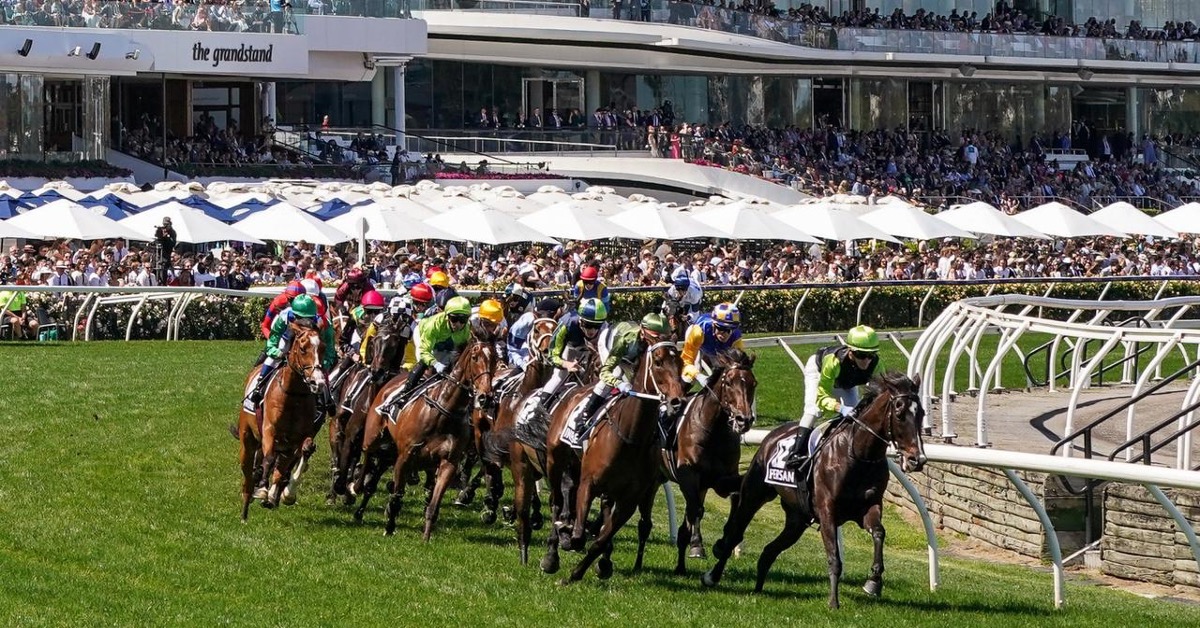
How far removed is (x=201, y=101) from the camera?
43.1 metres

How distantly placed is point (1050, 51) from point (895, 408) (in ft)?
149

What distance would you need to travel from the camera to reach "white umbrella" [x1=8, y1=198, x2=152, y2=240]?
2411 cm

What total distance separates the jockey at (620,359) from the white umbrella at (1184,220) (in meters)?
23.5

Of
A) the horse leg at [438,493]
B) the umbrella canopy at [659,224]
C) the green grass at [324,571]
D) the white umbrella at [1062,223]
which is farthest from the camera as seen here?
the white umbrella at [1062,223]

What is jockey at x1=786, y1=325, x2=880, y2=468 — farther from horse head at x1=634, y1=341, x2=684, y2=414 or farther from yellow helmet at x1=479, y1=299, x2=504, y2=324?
yellow helmet at x1=479, y1=299, x2=504, y2=324

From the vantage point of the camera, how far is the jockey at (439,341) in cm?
1127

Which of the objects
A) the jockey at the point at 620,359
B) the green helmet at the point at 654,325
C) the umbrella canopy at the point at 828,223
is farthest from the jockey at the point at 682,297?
the umbrella canopy at the point at 828,223

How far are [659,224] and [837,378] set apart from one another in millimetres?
18305

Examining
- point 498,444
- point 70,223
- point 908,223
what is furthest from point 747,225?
point 498,444

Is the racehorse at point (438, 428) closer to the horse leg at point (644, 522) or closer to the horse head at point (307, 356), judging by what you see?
the horse head at point (307, 356)

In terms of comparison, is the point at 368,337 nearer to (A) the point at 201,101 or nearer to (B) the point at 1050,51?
(A) the point at 201,101

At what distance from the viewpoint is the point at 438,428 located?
11.0 m

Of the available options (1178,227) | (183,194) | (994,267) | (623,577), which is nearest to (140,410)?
(623,577)

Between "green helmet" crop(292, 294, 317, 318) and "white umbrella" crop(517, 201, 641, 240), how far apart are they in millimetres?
15509
